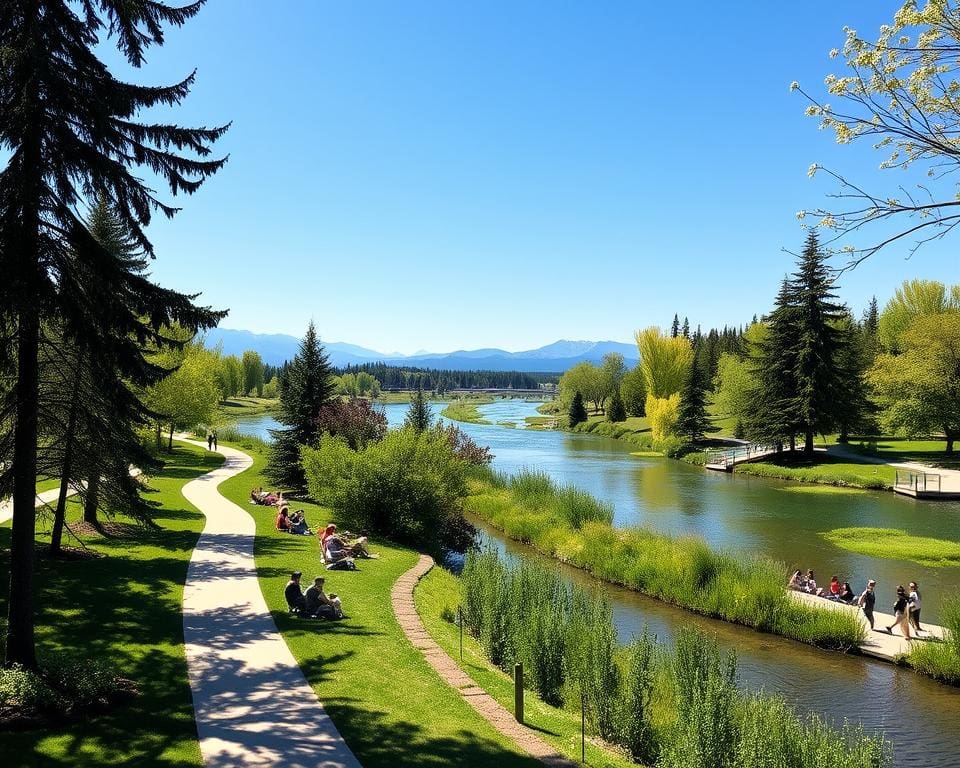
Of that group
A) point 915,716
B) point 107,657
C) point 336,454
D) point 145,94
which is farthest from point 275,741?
point 336,454

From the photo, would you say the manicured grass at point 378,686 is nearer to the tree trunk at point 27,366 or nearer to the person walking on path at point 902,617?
the tree trunk at point 27,366

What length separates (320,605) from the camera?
13.4 m

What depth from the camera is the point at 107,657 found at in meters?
10.2

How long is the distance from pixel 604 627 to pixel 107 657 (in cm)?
801

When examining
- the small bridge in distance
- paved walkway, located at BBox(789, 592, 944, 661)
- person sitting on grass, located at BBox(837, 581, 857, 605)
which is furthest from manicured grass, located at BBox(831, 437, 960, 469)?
paved walkway, located at BBox(789, 592, 944, 661)

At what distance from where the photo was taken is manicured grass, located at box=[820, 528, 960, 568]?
22625mm

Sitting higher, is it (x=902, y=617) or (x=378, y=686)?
(x=378, y=686)

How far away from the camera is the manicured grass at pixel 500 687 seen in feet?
29.3

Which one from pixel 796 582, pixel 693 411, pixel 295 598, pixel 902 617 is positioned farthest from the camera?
pixel 693 411

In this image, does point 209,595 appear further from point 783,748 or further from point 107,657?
point 783,748

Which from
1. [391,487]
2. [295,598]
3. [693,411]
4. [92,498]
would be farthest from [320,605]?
[693,411]

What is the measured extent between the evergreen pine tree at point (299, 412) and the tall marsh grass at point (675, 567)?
974 cm

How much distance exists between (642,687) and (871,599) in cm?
1024

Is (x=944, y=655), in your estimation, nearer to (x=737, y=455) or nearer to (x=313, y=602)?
(x=313, y=602)
